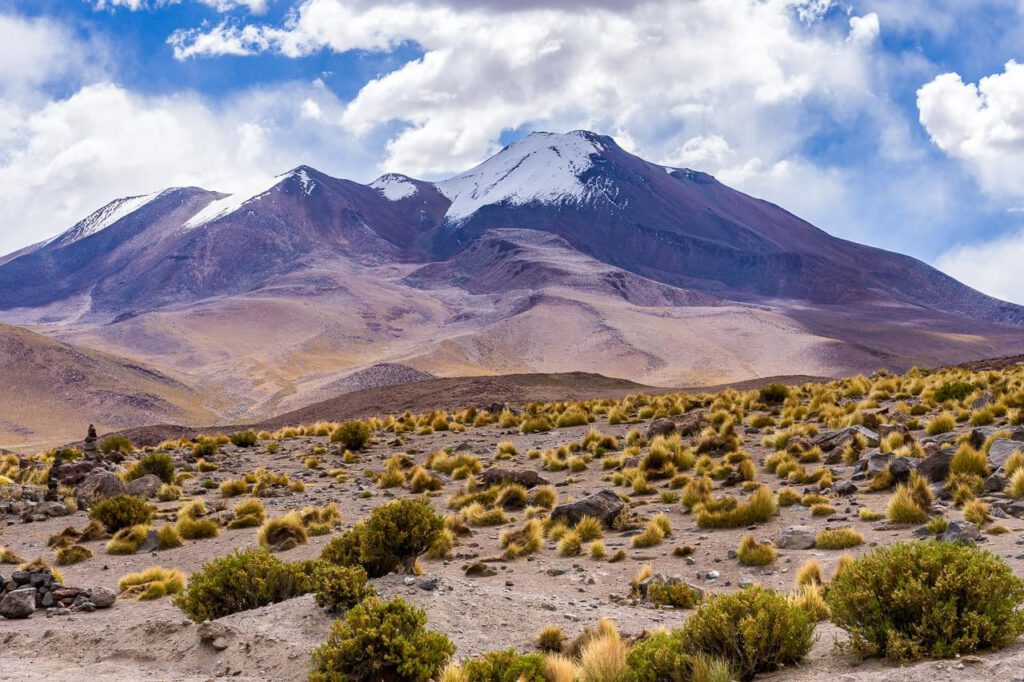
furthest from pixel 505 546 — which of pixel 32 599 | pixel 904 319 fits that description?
pixel 904 319

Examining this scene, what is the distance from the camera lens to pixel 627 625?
28.4ft

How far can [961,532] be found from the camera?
9977 mm

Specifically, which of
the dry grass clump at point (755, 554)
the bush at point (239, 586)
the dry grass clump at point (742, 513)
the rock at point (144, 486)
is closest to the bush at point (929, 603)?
the dry grass clump at point (755, 554)

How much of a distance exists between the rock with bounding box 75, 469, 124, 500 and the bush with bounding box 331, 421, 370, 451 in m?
8.23

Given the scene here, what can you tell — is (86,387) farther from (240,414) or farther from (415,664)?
(415,664)

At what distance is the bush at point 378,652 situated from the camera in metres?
7.20

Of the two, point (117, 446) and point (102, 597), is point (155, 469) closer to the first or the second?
point (117, 446)

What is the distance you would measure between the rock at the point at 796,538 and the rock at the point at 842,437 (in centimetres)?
660

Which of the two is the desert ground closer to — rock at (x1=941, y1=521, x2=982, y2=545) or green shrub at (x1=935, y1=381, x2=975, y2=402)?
rock at (x1=941, y1=521, x2=982, y2=545)

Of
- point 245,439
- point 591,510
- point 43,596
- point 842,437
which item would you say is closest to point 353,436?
point 245,439

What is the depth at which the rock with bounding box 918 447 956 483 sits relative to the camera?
45.9 ft

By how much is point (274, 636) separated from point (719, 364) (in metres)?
114

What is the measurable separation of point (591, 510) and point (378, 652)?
291 inches

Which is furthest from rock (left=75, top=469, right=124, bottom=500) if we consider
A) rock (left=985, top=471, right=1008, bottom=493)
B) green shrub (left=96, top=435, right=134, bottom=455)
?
rock (left=985, top=471, right=1008, bottom=493)
